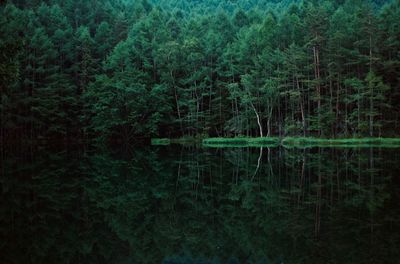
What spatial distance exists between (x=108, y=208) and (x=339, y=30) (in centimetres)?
4093

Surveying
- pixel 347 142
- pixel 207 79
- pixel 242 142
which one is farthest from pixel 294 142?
pixel 207 79

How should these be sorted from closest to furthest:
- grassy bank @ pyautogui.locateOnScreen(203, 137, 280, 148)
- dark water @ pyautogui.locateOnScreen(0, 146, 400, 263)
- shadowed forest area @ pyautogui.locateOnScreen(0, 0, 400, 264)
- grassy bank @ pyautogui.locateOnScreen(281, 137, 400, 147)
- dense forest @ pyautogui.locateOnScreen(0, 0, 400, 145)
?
dark water @ pyautogui.locateOnScreen(0, 146, 400, 263) → shadowed forest area @ pyautogui.locateOnScreen(0, 0, 400, 264) → grassy bank @ pyautogui.locateOnScreen(281, 137, 400, 147) → grassy bank @ pyautogui.locateOnScreen(203, 137, 280, 148) → dense forest @ pyautogui.locateOnScreen(0, 0, 400, 145)

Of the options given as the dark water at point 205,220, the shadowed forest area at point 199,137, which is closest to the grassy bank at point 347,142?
the shadowed forest area at point 199,137

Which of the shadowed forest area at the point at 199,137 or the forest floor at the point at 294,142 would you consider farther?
the forest floor at the point at 294,142

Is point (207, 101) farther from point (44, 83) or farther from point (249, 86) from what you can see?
point (44, 83)

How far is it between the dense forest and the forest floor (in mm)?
2177

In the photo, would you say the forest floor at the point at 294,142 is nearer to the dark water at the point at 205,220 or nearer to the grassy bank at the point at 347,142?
the grassy bank at the point at 347,142

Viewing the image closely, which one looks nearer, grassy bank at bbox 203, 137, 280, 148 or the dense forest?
grassy bank at bbox 203, 137, 280, 148

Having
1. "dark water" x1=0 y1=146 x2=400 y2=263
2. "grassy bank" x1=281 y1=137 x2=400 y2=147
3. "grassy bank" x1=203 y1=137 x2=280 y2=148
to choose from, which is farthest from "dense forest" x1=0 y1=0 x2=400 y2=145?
"dark water" x1=0 y1=146 x2=400 y2=263

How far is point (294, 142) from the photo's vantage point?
37.8 meters

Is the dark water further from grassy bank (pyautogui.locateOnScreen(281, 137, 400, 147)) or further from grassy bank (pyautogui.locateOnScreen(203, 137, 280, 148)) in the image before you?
grassy bank (pyautogui.locateOnScreen(203, 137, 280, 148))

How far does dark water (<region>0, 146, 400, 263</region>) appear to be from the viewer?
5859mm

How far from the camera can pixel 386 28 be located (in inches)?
1762

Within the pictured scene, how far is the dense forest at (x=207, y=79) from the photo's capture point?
4112cm
